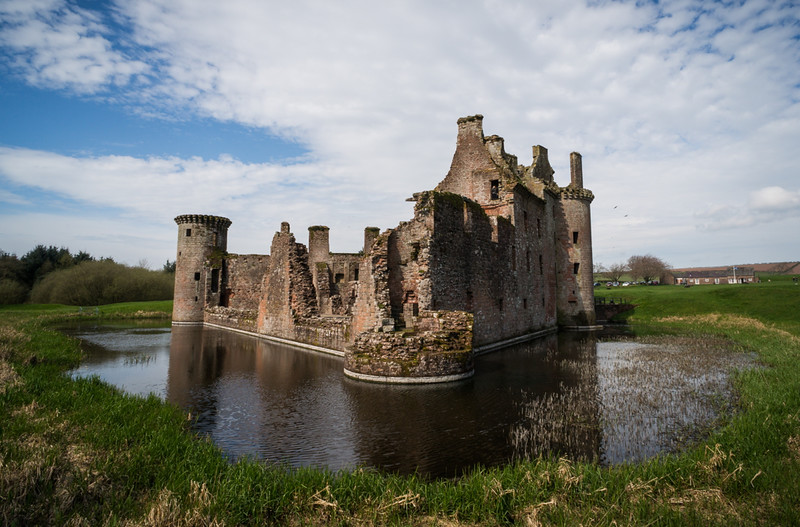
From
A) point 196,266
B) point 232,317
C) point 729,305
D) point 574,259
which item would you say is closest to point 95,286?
point 196,266

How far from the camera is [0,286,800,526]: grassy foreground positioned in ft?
13.8

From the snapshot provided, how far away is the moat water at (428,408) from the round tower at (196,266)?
17.2 metres

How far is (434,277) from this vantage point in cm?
1541

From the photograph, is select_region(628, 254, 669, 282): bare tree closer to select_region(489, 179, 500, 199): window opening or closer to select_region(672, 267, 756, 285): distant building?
select_region(672, 267, 756, 285): distant building

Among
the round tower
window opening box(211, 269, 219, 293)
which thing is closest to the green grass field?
window opening box(211, 269, 219, 293)

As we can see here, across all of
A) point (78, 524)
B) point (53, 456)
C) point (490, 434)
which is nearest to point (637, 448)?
point (490, 434)

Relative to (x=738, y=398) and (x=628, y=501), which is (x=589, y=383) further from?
(x=628, y=501)

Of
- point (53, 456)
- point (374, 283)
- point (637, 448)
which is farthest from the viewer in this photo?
point (374, 283)

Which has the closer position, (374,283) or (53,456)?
(53,456)

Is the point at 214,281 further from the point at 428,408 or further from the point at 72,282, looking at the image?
the point at 428,408

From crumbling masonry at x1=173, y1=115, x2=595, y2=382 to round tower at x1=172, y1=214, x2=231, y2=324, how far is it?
0.27 feet

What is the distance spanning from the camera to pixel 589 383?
39.3 ft

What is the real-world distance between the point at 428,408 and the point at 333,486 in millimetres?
4684

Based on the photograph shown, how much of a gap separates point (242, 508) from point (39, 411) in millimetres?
5297
